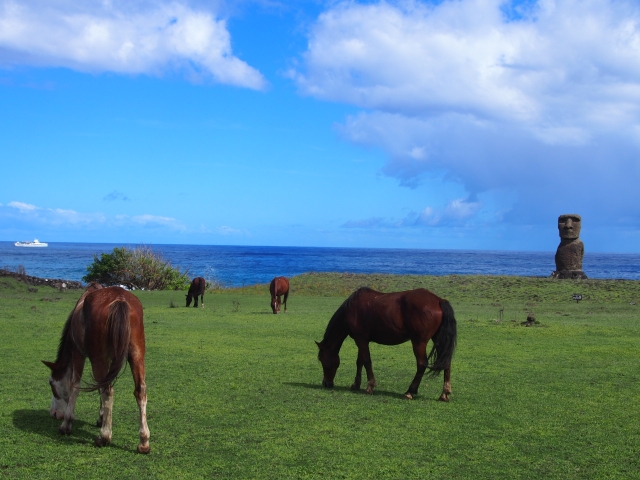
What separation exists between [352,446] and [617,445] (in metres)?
2.83

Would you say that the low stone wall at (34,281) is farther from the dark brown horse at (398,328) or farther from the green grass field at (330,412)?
the dark brown horse at (398,328)

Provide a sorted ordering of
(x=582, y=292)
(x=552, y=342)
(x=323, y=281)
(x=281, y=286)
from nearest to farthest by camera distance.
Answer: (x=552, y=342)
(x=281, y=286)
(x=582, y=292)
(x=323, y=281)

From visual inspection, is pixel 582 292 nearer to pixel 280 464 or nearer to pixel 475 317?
pixel 475 317

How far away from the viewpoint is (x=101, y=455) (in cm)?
630

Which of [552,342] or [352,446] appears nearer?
[352,446]

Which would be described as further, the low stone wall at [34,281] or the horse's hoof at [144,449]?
the low stone wall at [34,281]

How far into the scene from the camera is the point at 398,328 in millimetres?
9523

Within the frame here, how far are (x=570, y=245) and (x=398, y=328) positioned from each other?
3457 cm

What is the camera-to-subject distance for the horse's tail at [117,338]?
20.7 ft

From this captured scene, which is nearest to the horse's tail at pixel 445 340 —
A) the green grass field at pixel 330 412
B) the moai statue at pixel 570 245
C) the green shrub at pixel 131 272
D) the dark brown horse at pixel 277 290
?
the green grass field at pixel 330 412

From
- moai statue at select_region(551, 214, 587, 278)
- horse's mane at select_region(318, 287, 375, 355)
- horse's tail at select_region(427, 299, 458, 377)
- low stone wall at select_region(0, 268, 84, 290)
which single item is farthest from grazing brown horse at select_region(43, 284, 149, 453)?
moai statue at select_region(551, 214, 587, 278)

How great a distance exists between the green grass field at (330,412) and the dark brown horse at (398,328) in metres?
0.45

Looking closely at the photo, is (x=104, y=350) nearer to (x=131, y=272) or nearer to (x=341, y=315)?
(x=341, y=315)

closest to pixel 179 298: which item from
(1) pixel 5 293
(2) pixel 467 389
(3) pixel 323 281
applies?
(1) pixel 5 293
